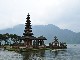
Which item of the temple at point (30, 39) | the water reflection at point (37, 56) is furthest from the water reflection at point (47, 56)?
the temple at point (30, 39)

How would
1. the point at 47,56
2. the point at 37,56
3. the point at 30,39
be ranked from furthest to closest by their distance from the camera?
the point at 30,39 → the point at 47,56 → the point at 37,56

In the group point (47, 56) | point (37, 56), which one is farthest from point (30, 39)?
point (37, 56)

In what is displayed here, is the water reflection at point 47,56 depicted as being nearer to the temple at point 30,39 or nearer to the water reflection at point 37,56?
the water reflection at point 37,56

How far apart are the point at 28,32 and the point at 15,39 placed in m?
27.9

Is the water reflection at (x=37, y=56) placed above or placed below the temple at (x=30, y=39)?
below

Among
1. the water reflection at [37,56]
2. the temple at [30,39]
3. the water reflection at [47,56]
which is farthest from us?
the temple at [30,39]

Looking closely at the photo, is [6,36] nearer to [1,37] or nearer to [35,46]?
[1,37]

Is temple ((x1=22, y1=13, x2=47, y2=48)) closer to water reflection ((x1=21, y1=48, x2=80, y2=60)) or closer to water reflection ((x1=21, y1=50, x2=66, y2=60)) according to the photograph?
water reflection ((x1=21, y1=48, x2=80, y2=60))

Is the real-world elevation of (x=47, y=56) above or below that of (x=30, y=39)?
below

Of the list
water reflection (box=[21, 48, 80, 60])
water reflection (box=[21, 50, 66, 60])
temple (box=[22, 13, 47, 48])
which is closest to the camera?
water reflection (box=[21, 50, 66, 60])

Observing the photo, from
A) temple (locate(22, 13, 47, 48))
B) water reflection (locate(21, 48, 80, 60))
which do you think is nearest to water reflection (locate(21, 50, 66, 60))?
water reflection (locate(21, 48, 80, 60))

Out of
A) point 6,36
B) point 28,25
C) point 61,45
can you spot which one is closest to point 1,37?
point 6,36

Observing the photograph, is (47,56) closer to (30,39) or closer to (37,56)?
(37,56)

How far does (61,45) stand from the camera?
152 m
